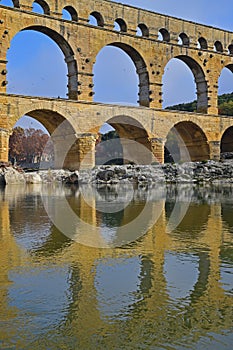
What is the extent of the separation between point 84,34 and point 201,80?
28.7 ft

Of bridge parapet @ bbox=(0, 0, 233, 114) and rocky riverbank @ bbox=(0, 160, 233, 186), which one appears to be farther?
bridge parapet @ bbox=(0, 0, 233, 114)

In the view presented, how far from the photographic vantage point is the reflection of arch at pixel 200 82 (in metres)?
27.0

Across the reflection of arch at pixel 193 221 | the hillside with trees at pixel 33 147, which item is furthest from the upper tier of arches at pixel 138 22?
the hillside with trees at pixel 33 147

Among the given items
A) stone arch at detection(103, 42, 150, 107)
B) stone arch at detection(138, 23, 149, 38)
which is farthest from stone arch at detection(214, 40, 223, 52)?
stone arch at detection(103, 42, 150, 107)

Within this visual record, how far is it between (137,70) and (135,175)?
26.6 feet

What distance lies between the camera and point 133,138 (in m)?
25.7

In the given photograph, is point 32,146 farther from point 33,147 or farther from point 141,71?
point 141,71

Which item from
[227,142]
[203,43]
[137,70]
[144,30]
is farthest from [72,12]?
[227,142]

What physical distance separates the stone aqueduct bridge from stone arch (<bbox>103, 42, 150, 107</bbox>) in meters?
0.06

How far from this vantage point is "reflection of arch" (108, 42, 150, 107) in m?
24.6

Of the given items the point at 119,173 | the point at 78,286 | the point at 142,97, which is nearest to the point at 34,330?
the point at 78,286

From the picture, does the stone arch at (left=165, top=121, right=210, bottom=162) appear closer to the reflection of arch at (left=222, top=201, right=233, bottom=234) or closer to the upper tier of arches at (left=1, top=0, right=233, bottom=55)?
the upper tier of arches at (left=1, top=0, right=233, bottom=55)

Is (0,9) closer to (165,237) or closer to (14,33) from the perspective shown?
(14,33)

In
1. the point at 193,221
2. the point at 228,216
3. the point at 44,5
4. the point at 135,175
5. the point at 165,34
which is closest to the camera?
the point at 193,221
